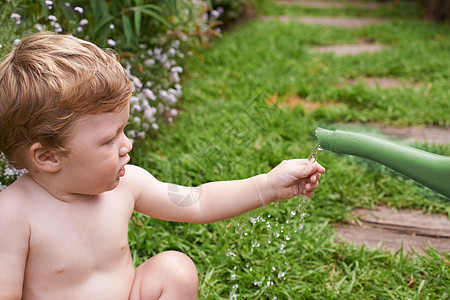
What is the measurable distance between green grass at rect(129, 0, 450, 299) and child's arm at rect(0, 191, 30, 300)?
75 cm

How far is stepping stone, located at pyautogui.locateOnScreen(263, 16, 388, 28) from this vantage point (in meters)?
6.55

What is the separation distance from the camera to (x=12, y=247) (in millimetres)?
1253

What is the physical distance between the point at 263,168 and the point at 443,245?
93cm

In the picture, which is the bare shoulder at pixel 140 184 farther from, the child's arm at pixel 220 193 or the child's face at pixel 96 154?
the child's face at pixel 96 154

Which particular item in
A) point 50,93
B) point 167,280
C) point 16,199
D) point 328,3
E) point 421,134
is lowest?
point 328,3

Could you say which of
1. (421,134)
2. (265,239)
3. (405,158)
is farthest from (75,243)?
(421,134)

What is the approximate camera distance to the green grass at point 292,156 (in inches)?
78.5

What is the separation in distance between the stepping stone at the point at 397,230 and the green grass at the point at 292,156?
0.19 feet

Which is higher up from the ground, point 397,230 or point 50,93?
point 50,93

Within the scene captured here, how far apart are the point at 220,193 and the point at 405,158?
58 centimetres

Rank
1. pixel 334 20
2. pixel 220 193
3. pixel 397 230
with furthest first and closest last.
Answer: pixel 334 20 < pixel 397 230 < pixel 220 193

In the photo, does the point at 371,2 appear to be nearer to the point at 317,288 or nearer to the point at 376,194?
the point at 376,194

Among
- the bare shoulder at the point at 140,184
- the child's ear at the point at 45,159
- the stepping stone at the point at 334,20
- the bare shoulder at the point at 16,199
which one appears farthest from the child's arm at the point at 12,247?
the stepping stone at the point at 334,20

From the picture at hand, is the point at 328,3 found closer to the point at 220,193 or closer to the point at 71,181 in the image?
the point at 220,193
